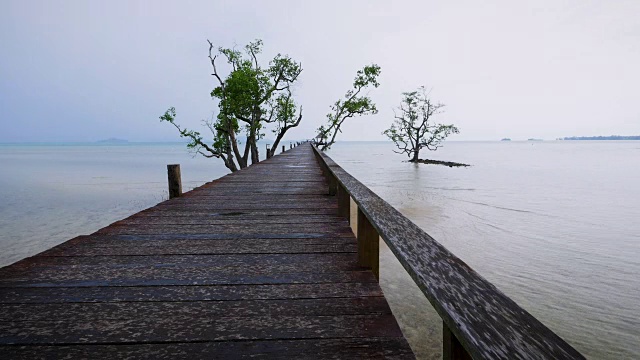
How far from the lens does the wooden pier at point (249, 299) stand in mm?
1074

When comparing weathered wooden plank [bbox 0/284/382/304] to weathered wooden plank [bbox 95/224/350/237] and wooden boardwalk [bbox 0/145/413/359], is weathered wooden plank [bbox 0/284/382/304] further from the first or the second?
weathered wooden plank [bbox 95/224/350/237]

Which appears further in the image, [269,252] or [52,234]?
[52,234]

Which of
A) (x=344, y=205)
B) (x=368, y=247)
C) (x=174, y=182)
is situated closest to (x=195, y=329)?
(x=368, y=247)

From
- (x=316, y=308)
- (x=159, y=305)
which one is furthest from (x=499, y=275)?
(x=159, y=305)

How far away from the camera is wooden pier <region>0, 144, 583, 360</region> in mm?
1074

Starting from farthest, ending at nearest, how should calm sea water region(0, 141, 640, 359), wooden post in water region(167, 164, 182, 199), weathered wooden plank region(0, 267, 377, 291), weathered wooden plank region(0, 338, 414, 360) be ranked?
1. wooden post in water region(167, 164, 182, 199)
2. calm sea water region(0, 141, 640, 359)
3. weathered wooden plank region(0, 267, 377, 291)
4. weathered wooden plank region(0, 338, 414, 360)

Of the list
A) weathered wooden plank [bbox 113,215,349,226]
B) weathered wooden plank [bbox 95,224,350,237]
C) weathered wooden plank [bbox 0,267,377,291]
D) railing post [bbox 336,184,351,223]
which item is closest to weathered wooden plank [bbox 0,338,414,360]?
weathered wooden plank [bbox 0,267,377,291]

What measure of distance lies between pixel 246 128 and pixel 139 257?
23643 millimetres

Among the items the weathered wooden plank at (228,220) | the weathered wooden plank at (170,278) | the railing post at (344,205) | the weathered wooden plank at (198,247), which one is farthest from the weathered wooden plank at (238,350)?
the railing post at (344,205)

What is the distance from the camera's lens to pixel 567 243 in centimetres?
1196

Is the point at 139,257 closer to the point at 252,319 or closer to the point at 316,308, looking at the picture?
the point at 252,319

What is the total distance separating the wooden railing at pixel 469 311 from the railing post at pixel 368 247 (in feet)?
3.42

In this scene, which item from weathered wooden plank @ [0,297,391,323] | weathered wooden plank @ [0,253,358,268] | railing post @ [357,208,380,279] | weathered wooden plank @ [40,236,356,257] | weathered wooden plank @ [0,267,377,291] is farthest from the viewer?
weathered wooden plank @ [40,236,356,257]

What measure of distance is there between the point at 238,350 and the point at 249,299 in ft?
1.93
